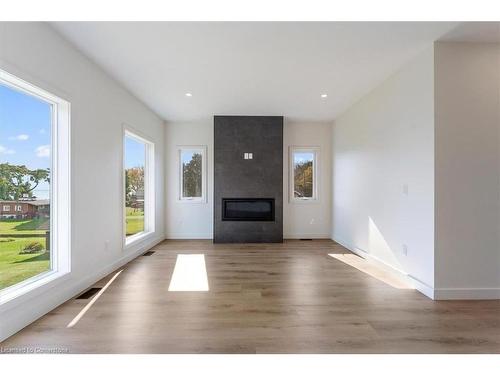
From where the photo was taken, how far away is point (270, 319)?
2.38 metres

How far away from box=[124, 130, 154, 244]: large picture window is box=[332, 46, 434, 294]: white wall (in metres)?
4.00

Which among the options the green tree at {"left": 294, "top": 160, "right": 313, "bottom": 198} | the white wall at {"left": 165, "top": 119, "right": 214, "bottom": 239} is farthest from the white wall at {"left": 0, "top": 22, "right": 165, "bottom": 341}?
the green tree at {"left": 294, "top": 160, "right": 313, "bottom": 198}

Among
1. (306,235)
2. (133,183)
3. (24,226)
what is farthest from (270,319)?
(306,235)

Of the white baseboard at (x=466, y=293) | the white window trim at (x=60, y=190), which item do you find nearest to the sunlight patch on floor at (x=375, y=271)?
the white baseboard at (x=466, y=293)

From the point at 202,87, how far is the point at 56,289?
10.4 ft

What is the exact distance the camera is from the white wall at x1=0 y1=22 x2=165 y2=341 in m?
2.21

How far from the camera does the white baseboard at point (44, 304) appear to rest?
208 cm

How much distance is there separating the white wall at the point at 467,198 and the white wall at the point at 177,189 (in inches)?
181

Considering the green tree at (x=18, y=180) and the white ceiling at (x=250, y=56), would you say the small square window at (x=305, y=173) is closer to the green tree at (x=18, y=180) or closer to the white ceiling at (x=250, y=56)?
the white ceiling at (x=250, y=56)

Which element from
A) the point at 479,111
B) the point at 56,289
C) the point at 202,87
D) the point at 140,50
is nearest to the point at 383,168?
the point at 479,111

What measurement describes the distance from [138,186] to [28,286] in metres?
2.92

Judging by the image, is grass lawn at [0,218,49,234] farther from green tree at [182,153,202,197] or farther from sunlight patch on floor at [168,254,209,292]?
green tree at [182,153,202,197]

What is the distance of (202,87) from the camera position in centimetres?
407
